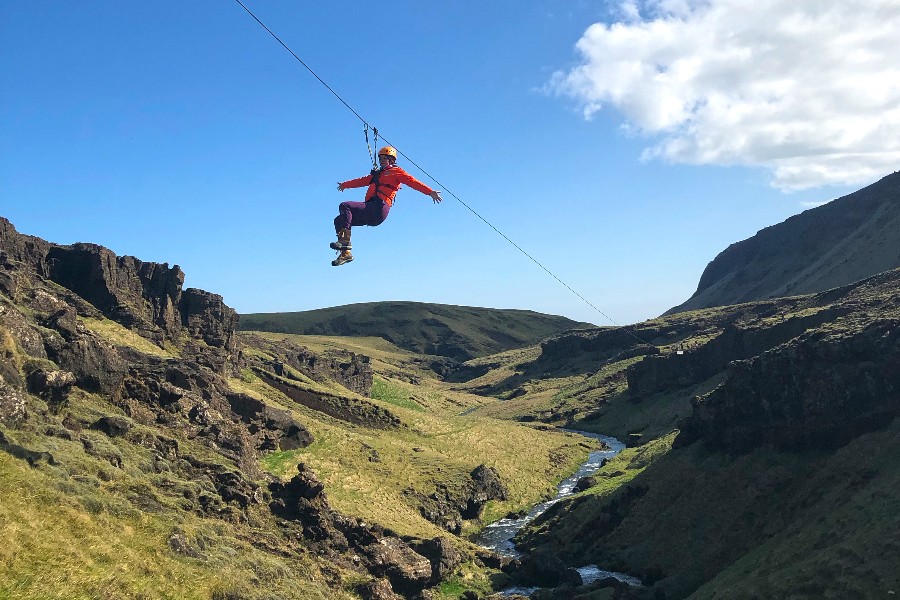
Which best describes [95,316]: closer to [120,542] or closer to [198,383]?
[198,383]

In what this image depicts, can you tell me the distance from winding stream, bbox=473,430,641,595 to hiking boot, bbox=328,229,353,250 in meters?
26.9

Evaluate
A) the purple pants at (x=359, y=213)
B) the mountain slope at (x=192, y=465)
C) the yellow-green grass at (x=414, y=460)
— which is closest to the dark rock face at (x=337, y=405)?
the mountain slope at (x=192, y=465)

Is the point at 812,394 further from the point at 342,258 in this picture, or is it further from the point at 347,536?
the point at 342,258

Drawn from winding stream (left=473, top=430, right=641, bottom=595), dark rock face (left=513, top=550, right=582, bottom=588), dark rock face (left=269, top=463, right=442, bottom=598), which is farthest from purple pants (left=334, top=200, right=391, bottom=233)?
dark rock face (left=513, top=550, right=582, bottom=588)

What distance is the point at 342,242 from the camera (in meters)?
25.5

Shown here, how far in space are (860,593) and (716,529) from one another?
54.3 ft

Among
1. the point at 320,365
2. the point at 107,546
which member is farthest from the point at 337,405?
the point at 107,546

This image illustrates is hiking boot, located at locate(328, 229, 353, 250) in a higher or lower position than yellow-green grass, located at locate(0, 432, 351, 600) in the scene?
higher

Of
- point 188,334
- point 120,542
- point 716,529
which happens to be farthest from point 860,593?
point 188,334

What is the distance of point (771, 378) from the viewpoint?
48.3 meters

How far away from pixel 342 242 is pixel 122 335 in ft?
155

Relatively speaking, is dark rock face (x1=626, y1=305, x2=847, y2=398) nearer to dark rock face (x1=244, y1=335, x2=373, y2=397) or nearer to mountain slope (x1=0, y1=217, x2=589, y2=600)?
mountain slope (x1=0, y1=217, x2=589, y2=600)

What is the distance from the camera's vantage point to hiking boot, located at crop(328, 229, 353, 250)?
25.2 meters

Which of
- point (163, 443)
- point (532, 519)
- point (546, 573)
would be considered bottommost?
point (532, 519)
